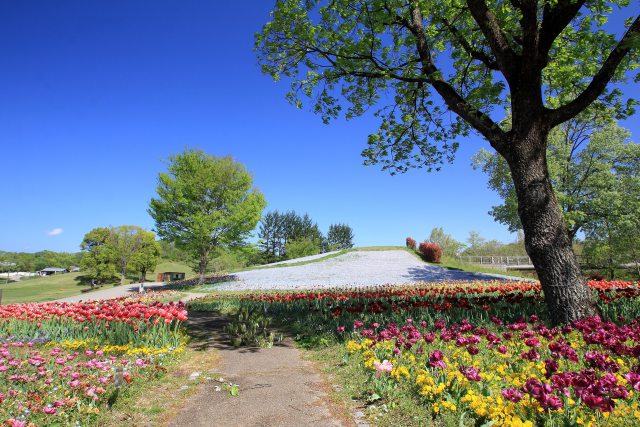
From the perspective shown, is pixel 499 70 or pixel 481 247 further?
pixel 481 247

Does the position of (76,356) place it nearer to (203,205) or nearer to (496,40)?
(496,40)

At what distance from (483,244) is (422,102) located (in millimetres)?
76792

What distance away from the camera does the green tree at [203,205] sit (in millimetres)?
24766

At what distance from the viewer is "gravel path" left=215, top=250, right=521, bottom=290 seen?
23.7 metres

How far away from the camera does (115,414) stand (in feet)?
12.8

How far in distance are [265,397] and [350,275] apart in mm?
22868

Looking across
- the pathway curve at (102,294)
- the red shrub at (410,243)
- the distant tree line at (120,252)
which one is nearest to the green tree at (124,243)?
the distant tree line at (120,252)

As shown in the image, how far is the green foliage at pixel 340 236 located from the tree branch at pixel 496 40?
74.1m

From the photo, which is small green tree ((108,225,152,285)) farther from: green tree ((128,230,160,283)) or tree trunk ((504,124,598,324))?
tree trunk ((504,124,598,324))

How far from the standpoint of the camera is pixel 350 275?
88.8 feet

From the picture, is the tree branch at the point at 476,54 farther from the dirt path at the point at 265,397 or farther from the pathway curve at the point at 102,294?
the pathway curve at the point at 102,294

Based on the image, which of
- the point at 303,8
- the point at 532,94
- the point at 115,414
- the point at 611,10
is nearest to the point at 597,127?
the point at 611,10

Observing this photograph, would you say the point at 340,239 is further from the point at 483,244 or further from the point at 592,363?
the point at 592,363

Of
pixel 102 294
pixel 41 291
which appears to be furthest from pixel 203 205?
pixel 41 291
